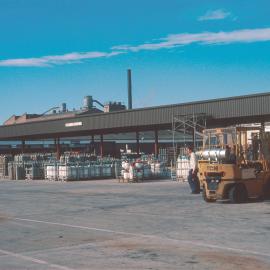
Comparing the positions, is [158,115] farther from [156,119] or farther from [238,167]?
[238,167]

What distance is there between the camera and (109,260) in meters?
9.28

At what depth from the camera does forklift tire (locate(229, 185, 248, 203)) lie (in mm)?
18594

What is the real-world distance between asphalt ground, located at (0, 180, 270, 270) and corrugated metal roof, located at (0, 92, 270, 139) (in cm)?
2040

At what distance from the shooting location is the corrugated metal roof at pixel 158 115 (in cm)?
3847

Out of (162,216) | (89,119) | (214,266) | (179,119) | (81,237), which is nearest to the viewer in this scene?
(214,266)

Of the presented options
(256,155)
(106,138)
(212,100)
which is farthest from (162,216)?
(106,138)

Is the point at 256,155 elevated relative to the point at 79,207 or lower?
elevated

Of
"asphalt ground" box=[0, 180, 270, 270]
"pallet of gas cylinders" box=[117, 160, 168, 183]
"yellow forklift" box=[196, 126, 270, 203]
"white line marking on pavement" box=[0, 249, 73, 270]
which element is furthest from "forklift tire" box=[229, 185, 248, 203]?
"pallet of gas cylinders" box=[117, 160, 168, 183]

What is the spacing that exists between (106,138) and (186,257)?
76.5 metres

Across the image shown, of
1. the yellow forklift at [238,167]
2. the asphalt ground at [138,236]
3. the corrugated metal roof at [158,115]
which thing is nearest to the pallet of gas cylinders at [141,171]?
the corrugated metal roof at [158,115]

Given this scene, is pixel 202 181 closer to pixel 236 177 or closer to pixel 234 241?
pixel 236 177

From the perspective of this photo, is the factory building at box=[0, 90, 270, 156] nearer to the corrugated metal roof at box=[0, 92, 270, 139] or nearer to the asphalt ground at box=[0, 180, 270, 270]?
the corrugated metal roof at box=[0, 92, 270, 139]

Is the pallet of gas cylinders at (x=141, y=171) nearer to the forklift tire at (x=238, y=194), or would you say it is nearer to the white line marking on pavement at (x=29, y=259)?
the forklift tire at (x=238, y=194)

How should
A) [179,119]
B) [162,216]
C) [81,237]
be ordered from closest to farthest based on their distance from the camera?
[81,237] < [162,216] < [179,119]
